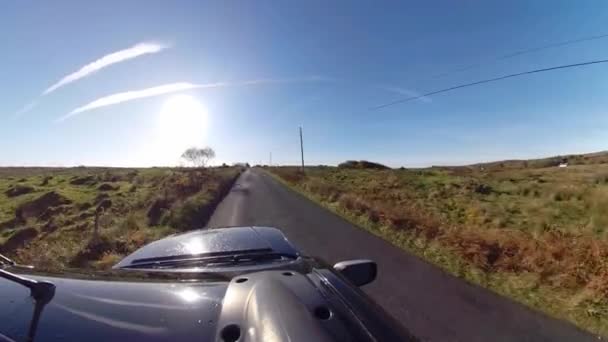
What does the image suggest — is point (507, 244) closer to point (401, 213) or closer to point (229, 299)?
point (401, 213)

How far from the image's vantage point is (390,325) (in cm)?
148

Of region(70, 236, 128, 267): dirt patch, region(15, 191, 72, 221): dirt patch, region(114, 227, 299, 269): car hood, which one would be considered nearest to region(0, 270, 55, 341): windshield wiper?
region(114, 227, 299, 269): car hood

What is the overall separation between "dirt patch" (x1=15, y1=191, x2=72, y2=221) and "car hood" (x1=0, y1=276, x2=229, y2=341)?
3244 centimetres

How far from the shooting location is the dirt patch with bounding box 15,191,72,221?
28.0 meters

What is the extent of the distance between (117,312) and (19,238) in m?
23.4

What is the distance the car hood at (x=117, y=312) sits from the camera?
3.99 feet

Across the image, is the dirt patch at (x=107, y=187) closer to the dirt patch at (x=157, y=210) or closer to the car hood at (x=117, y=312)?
the dirt patch at (x=157, y=210)

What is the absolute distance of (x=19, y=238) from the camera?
62.1 ft

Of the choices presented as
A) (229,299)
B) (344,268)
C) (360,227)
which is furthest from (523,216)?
(229,299)

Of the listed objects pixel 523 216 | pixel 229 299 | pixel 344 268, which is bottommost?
pixel 523 216

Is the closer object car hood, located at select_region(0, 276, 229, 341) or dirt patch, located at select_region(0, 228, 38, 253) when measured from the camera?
car hood, located at select_region(0, 276, 229, 341)

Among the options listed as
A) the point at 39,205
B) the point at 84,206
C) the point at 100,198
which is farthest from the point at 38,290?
the point at 39,205

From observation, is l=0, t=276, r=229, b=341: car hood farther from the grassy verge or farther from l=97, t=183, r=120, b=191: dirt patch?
l=97, t=183, r=120, b=191: dirt patch

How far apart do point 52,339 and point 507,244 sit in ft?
28.4
